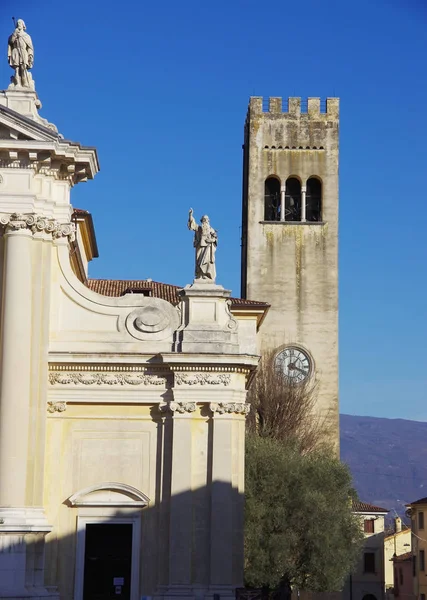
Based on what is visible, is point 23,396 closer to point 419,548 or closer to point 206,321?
point 206,321

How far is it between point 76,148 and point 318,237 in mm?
38071

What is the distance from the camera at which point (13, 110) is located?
92.6 ft

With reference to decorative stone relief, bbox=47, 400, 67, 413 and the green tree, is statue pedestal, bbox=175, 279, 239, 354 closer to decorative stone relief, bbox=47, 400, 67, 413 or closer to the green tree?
decorative stone relief, bbox=47, 400, 67, 413

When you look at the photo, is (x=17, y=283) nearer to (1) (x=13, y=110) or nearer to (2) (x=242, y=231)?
(1) (x=13, y=110)

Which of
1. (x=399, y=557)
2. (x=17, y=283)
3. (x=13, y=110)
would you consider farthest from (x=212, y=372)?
(x=399, y=557)

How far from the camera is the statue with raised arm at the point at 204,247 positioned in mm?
28688

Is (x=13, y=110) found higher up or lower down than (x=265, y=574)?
higher up

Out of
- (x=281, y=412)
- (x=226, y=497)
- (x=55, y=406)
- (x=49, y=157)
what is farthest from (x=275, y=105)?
(x=226, y=497)

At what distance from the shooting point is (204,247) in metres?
28.8

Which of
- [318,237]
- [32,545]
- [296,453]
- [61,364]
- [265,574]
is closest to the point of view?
[32,545]

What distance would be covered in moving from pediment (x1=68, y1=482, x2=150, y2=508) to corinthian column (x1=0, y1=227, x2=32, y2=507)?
5.00ft

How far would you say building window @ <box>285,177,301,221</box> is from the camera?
2623 inches

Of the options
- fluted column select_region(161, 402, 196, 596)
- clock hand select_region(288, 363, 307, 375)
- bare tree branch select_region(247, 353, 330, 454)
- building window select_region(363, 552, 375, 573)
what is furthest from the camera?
building window select_region(363, 552, 375, 573)

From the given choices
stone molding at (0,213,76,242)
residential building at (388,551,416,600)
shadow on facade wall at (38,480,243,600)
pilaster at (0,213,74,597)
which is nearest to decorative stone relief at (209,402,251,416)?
shadow on facade wall at (38,480,243,600)
